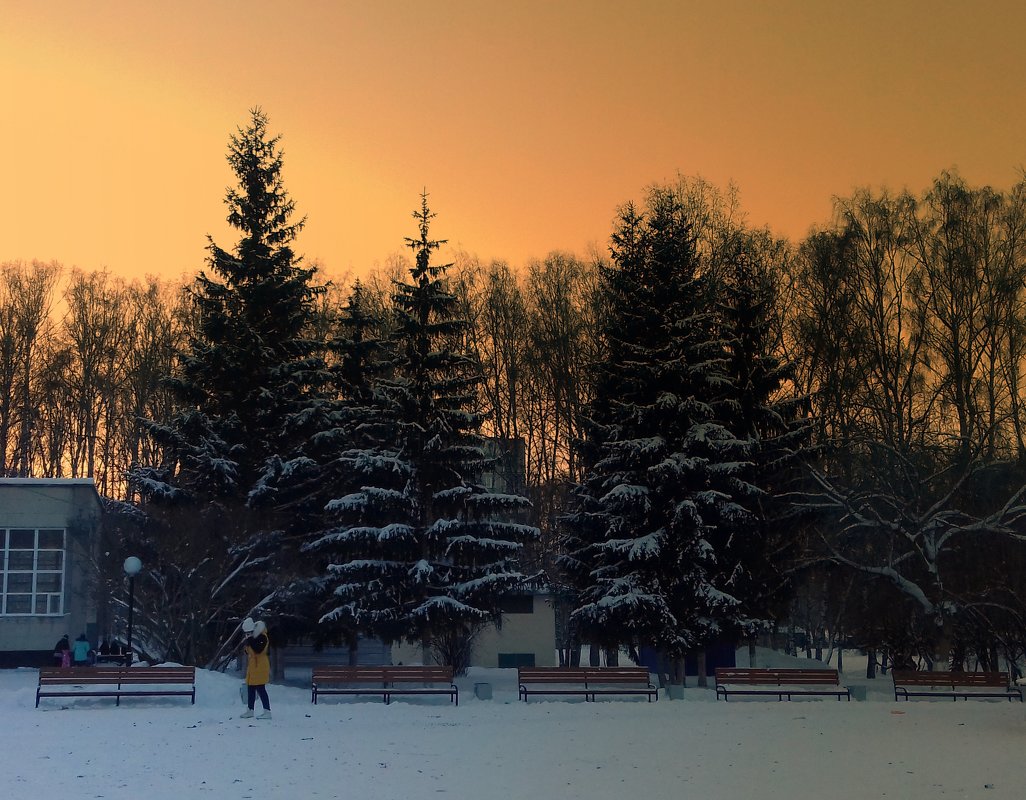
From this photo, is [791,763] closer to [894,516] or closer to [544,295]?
[894,516]

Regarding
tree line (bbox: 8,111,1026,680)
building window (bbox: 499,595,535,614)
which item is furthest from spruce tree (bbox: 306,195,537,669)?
building window (bbox: 499,595,535,614)

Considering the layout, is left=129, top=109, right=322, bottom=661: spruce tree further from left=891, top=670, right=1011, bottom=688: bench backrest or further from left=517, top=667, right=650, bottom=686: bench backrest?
left=891, top=670, right=1011, bottom=688: bench backrest

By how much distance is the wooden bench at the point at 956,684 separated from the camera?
25.5 m

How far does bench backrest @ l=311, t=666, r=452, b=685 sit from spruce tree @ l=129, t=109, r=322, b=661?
14.1ft

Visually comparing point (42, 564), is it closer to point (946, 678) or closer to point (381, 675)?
point (381, 675)

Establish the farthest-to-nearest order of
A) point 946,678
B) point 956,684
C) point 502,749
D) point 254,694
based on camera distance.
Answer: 1. point 956,684
2. point 946,678
3. point 254,694
4. point 502,749

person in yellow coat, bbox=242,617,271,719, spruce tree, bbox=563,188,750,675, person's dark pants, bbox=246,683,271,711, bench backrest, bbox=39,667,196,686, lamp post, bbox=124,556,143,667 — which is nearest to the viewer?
person in yellow coat, bbox=242,617,271,719

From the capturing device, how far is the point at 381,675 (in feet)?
76.1

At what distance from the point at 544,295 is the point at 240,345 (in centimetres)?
1613

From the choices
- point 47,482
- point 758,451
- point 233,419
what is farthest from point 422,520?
point 47,482

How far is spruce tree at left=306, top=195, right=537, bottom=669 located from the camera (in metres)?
27.3

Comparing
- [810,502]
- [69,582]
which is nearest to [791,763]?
[810,502]

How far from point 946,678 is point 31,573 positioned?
2419 centimetres

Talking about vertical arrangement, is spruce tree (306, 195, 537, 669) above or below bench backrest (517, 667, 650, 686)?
above
